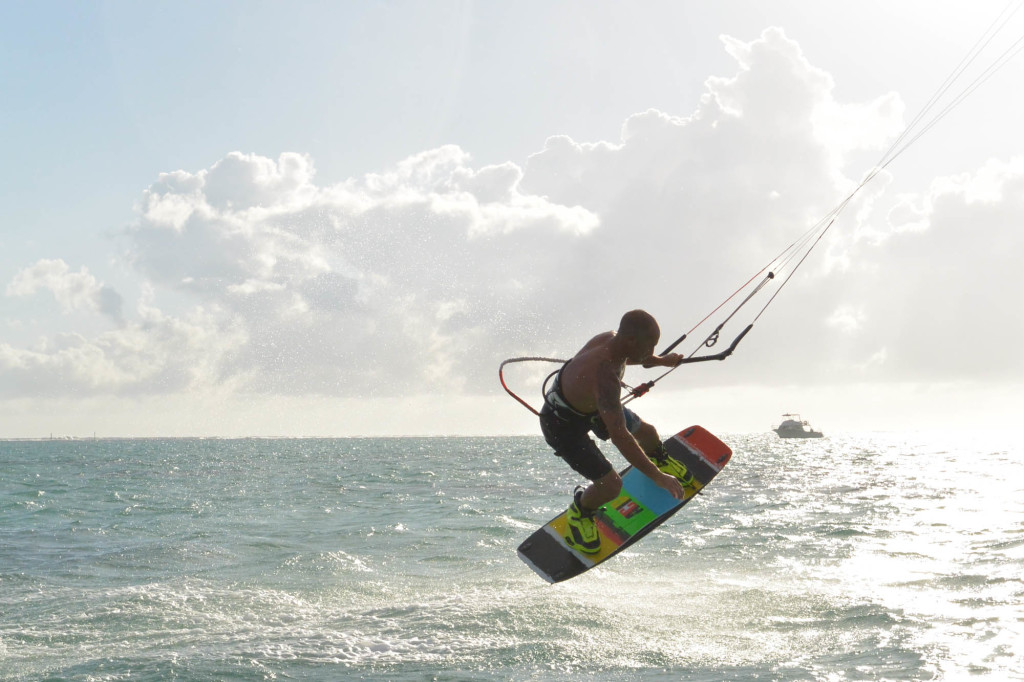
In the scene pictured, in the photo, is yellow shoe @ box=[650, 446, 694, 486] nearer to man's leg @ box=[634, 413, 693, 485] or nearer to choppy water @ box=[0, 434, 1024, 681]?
man's leg @ box=[634, 413, 693, 485]

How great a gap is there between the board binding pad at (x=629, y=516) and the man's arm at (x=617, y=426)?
138 cm

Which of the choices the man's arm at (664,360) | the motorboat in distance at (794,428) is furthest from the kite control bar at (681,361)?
the motorboat in distance at (794,428)

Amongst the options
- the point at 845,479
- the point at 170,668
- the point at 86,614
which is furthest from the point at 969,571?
the point at 845,479

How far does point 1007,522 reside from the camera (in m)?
19.3

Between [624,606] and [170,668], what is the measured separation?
556 cm

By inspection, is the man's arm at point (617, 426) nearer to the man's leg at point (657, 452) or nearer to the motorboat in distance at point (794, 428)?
the man's leg at point (657, 452)

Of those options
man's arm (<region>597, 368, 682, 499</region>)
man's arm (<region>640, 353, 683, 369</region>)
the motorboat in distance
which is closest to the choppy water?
man's arm (<region>597, 368, 682, 499</region>)

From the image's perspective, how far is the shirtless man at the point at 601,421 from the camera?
712cm

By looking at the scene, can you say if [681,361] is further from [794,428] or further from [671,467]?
[794,428]

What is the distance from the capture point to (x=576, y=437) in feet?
26.7

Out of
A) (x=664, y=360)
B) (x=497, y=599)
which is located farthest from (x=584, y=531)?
(x=497, y=599)

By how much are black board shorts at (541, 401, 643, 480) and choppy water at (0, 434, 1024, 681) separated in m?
1.98

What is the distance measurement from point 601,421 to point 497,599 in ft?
15.3

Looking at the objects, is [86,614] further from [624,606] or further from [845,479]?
[845,479]
